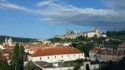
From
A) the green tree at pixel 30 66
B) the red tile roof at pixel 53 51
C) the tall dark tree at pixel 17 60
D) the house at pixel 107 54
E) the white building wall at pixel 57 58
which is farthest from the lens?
the house at pixel 107 54

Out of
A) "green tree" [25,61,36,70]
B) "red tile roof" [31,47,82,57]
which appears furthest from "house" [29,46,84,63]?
"green tree" [25,61,36,70]

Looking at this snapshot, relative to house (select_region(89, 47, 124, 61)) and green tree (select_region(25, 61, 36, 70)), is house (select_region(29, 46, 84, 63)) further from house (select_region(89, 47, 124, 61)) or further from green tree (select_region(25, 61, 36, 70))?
green tree (select_region(25, 61, 36, 70))

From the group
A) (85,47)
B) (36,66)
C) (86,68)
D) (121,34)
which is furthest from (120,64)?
(121,34)

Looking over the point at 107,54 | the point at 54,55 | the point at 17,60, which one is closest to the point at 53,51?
the point at 54,55

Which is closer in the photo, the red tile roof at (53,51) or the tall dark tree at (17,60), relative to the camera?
the tall dark tree at (17,60)

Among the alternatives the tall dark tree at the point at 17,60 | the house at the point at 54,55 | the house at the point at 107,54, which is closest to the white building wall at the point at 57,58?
the house at the point at 54,55

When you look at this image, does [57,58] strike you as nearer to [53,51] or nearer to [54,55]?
[54,55]

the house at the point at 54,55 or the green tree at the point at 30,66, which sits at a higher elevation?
the house at the point at 54,55

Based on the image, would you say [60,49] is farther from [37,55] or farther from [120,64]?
[120,64]

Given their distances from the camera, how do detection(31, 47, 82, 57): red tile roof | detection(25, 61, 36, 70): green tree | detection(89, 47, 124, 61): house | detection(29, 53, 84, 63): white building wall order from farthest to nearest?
detection(89, 47, 124, 61): house, detection(31, 47, 82, 57): red tile roof, detection(29, 53, 84, 63): white building wall, detection(25, 61, 36, 70): green tree

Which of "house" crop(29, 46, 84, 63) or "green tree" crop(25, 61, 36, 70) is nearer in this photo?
"green tree" crop(25, 61, 36, 70)

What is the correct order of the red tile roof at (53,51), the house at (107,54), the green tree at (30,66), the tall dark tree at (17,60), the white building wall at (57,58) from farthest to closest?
the house at (107,54), the red tile roof at (53,51), the white building wall at (57,58), the green tree at (30,66), the tall dark tree at (17,60)

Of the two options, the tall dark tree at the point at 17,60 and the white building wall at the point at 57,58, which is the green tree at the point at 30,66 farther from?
the white building wall at the point at 57,58

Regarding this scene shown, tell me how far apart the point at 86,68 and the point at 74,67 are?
6.65 feet
